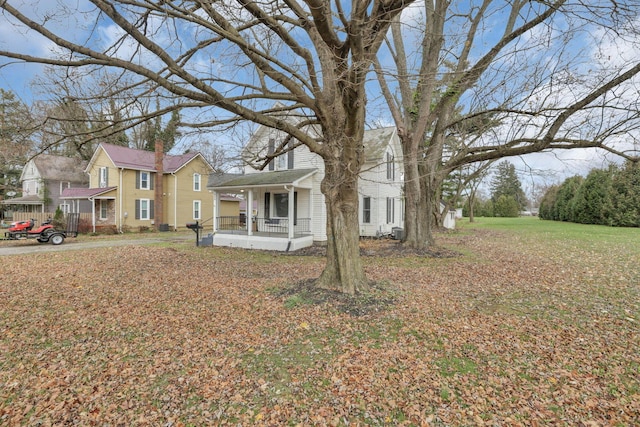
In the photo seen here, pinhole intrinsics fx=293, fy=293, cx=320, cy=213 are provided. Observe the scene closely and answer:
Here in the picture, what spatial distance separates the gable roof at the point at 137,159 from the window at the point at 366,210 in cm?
1299

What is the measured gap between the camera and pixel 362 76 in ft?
16.3

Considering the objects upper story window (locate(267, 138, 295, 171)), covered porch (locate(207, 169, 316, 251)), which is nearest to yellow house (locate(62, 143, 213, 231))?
upper story window (locate(267, 138, 295, 171))

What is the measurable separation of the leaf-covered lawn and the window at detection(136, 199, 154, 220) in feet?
56.3

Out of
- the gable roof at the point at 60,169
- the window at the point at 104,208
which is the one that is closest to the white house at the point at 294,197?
the window at the point at 104,208

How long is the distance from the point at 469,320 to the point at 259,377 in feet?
11.2

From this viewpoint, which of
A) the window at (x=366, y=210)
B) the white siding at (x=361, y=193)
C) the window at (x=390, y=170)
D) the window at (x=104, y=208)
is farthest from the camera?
the window at (x=104, y=208)

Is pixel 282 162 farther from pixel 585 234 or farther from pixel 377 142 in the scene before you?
pixel 585 234

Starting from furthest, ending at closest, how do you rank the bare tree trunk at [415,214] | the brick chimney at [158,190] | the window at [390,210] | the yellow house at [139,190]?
1. the brick chimney at [158,190]
2. the yellow house at [139,190]
3. the window at [390,210]
4. the bare tree trunk at [415,214]

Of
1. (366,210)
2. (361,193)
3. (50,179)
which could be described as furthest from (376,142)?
(50,179)

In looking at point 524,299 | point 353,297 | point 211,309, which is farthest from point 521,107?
point 211,309

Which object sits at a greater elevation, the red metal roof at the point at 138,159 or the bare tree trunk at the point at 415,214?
the red metal roof at the point at 138,159

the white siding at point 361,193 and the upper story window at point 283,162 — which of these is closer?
the white siding at point 361,193

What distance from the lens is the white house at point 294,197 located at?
45.2 feet

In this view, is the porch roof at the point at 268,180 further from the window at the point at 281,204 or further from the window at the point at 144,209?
the window at the point at 144,209
